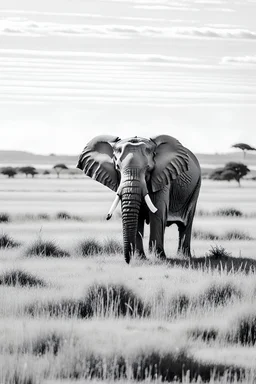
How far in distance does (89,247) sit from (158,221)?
223cm

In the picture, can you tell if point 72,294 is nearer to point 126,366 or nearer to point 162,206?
point 126,366

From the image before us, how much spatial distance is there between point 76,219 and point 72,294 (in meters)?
18.1

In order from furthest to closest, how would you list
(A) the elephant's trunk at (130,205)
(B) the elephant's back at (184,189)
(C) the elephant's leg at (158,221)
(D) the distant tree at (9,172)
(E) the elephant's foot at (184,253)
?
(D) the distant tree at (9,172)
(B) the elephant's back at (184,189)
(E) the elephant's foot at (184,253)
(C) the elephant's leg at (158,221)
(A) the elephant's trunk at (130,205)

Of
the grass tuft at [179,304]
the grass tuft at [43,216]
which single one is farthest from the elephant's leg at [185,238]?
the grass tuft at [43,216]

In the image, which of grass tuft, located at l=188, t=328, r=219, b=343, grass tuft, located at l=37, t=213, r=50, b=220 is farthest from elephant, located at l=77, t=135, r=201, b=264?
grass tuft, located at l=37, t=213, r=50, b=220

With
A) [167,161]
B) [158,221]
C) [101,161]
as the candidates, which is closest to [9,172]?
[101,161]

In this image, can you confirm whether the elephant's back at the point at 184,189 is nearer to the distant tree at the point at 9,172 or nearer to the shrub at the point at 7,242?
the shrub at the point at 7,242

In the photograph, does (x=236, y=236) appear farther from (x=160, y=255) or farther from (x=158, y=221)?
(x=158, y=221)

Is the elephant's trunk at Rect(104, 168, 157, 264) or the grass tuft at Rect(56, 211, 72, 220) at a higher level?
the elephant's trunk at Rect(104, 168, 157, 264)

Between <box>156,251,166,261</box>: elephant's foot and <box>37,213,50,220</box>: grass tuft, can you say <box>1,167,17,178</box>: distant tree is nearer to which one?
<box>37,213,50,220</box>: grass tuft

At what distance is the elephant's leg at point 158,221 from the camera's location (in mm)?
17250

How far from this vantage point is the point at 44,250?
60.8ft

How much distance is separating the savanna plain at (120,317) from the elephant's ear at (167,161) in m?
1.16

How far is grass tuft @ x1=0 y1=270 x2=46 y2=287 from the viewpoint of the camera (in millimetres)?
14312
